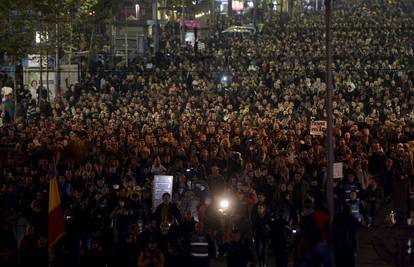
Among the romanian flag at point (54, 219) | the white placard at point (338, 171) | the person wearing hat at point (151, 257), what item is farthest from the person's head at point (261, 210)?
the romanian flag at point (54, 219)

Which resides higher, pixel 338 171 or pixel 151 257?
pixel 338 171

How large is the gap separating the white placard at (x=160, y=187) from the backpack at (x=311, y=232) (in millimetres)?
4810

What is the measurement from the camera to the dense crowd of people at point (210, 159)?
15.9 meters

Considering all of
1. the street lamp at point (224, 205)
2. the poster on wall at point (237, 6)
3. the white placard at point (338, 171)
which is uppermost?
the poster on wall at point (237, 6)

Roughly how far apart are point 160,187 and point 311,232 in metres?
5.23

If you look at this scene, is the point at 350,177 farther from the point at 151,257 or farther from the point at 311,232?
the point at 151,257

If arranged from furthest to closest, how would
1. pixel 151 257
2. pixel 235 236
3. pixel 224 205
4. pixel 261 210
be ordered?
pixel 224 205
pixel 261 210
pixel 235 236
pixel 151 257

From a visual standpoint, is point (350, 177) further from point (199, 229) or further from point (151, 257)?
point (151, 257)

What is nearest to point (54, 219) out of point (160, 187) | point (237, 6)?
point (160, 187)

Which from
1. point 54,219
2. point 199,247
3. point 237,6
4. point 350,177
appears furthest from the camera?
point 237,6

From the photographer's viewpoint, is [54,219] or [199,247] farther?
[54,219]

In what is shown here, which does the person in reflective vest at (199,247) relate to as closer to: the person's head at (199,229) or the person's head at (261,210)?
the person's head at (199,229)

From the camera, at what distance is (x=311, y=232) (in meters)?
14.3

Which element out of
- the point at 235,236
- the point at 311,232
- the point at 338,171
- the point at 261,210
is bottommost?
the point at 235,236
